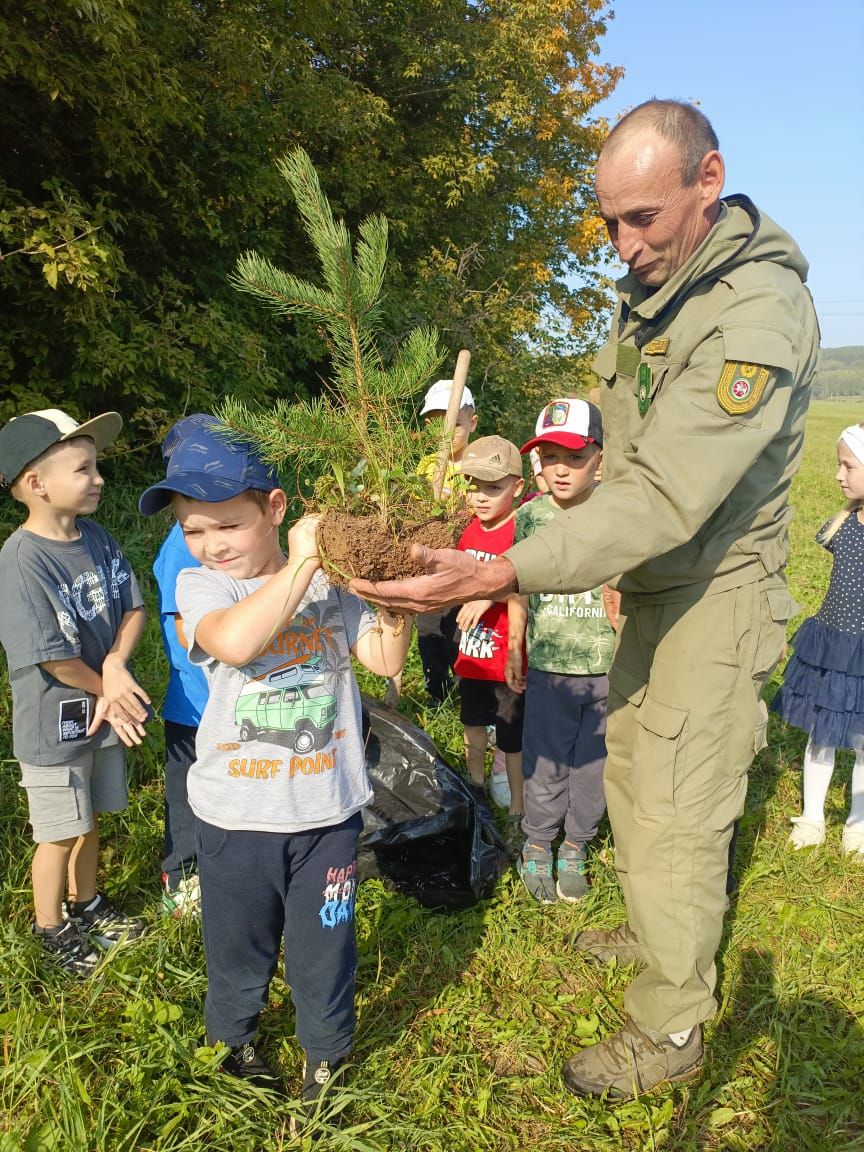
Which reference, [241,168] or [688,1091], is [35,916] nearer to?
[688,1091]

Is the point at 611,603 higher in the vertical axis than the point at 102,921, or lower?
higher

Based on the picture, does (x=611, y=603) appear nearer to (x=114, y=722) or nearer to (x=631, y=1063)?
(x=631, y=1063)

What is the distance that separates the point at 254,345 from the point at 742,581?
578cm

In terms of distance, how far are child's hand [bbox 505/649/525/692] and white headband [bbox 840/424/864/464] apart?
5.49 ft

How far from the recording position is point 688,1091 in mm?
2260

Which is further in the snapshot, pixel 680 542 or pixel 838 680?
pixel 838 680

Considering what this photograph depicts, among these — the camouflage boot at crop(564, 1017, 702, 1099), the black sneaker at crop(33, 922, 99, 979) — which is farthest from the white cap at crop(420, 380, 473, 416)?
the camouflage boot at crop(564, 1017, 702, 1099)

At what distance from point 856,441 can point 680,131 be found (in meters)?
2.01

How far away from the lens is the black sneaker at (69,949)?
2402 millimetres

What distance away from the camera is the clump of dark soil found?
61.4 inches

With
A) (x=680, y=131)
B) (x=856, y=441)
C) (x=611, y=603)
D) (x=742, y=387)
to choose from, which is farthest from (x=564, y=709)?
(x=680, y=131)

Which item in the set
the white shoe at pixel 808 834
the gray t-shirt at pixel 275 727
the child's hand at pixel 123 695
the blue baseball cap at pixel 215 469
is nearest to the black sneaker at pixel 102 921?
the child's hand at pixel 123 695

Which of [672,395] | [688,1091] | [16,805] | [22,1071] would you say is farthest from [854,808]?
[16,805]

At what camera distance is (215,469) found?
171 centimetres
